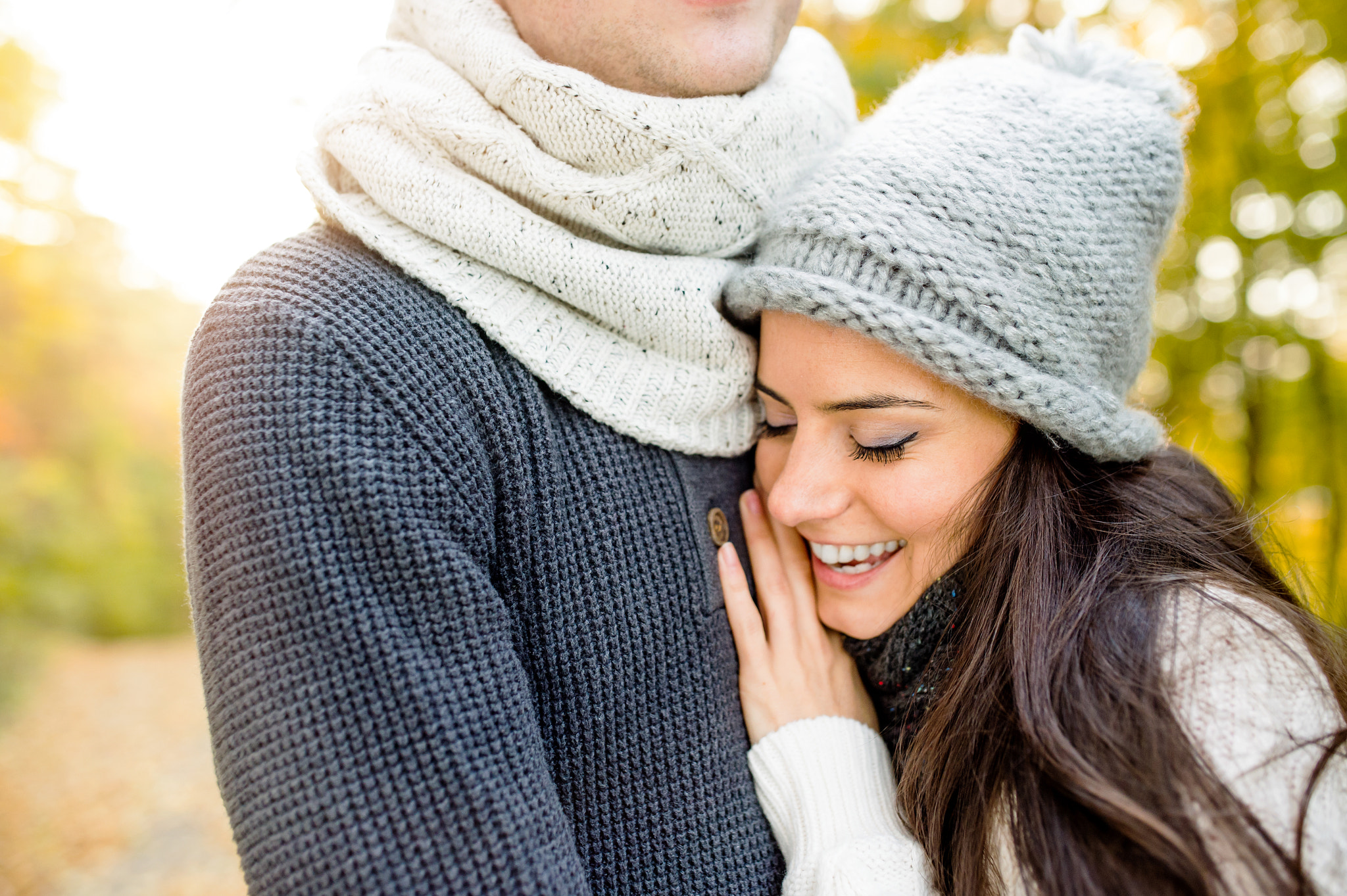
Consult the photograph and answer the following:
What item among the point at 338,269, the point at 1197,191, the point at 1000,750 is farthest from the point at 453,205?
the point at 1197,191

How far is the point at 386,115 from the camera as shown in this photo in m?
1.38

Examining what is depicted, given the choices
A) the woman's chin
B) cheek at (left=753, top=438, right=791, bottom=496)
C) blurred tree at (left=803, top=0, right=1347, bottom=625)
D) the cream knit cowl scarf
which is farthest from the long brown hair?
blurred tree at (left=803, top=0, right=1347, bottom=625)

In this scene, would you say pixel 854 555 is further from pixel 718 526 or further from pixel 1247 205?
pixel 1247 205

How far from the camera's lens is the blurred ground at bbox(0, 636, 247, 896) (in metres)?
4.83

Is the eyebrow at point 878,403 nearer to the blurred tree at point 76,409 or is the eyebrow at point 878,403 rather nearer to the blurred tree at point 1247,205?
the blurred tree at point 1247,205

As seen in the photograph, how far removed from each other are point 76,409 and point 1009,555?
7843 millimetres

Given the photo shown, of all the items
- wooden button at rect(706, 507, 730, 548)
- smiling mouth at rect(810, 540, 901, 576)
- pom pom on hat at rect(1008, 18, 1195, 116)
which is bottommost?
wooden button at rect(706, 507, 730, 548)

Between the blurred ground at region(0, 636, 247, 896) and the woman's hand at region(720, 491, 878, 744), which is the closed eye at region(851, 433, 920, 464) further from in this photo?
the blurred ground at region(0, 636, 247, 896)

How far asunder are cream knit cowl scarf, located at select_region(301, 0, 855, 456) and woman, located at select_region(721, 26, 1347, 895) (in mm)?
130

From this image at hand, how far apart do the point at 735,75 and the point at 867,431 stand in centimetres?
69

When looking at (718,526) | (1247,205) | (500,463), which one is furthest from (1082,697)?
(1247,205)

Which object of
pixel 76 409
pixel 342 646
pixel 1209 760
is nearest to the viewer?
pixel 342 646

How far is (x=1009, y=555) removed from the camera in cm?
144

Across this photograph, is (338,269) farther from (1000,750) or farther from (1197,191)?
(1197,191)
